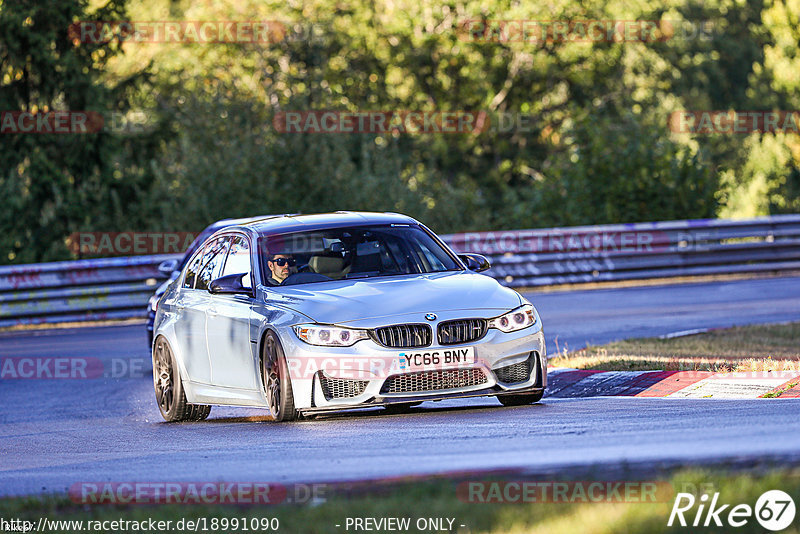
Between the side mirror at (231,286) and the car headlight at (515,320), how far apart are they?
78.1 inches

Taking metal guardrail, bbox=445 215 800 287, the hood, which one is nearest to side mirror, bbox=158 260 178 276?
the hood

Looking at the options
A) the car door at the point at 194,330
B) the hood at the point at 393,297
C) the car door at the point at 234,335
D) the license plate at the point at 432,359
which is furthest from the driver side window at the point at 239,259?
the license plate at the point at 432,359

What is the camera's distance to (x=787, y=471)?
611cm

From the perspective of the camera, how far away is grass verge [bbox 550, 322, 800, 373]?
12.4 meters

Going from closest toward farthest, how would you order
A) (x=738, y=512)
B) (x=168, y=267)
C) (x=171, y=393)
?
(x=738, y=512)
(x=171, y=393)
(x=168, y=267)

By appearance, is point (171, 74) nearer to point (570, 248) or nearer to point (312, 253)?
point (570, 248)

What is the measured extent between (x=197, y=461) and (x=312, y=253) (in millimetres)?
3247

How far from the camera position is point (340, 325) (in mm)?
10312

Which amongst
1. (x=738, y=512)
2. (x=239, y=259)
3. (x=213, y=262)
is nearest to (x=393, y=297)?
(x=239, y=259)

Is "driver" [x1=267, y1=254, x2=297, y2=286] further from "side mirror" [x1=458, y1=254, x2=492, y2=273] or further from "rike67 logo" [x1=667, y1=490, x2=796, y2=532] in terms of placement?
"rike67 logo" [x1=667, y1=490, x2=796, y2=532]

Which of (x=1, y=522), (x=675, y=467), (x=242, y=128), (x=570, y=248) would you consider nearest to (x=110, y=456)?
(x=1, y=522)

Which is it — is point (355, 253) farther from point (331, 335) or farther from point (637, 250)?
point (637, 250)

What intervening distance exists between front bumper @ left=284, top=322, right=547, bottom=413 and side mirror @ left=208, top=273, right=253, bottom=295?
109 centimetres

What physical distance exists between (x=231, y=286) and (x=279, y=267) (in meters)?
0.42
